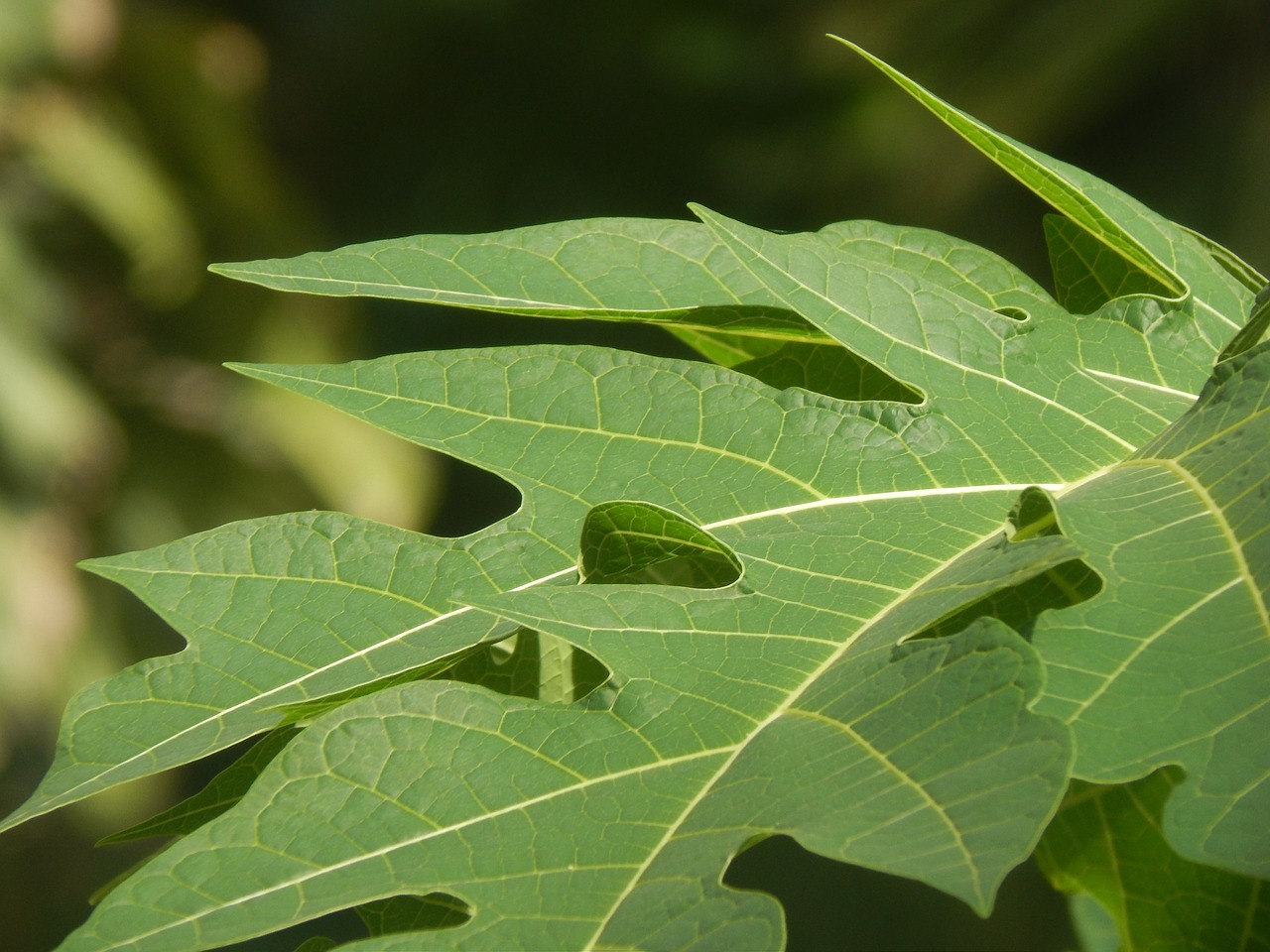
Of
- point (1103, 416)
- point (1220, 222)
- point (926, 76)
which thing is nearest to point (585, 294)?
point (1103, 416)

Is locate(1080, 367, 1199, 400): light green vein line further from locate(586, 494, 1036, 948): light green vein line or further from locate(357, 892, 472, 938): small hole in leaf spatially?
locate(357, 892, 472, 938): small hole in leaf

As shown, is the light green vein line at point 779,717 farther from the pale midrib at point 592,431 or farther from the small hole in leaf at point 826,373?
the small hole in leaf at point 826,373

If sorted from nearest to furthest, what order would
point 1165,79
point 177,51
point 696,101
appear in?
point 1165,79 → point 177,51 → point 696,101

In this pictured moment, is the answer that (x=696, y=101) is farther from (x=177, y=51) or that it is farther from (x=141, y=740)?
(x=141, y=740)

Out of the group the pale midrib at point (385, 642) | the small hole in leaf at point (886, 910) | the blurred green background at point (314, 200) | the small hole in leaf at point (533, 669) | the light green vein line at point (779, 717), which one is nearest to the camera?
the light green vein line at point (779, 717)

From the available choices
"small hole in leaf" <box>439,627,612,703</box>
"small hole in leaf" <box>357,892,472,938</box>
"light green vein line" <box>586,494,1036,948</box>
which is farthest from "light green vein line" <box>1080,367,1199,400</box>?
"small hole in leaf" <box>357,892,472,938</box>

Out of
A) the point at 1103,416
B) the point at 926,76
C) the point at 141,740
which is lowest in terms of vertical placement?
the point at 141,740

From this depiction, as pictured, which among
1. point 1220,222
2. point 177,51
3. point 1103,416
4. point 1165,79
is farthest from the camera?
point 177,51

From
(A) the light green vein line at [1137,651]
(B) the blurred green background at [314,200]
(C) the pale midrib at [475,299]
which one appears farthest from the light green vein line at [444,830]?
(B) the blurred green background at [314,200]

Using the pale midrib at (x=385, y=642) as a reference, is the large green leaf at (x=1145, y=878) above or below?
below
